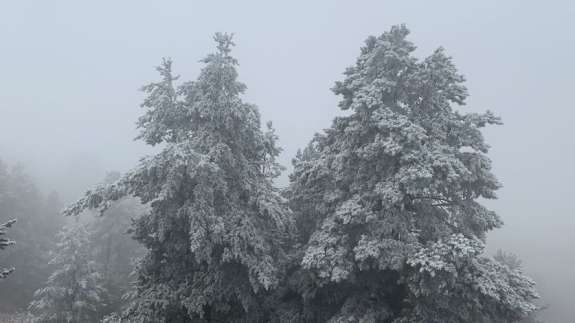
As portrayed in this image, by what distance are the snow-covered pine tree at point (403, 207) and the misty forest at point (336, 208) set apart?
5 centimetres

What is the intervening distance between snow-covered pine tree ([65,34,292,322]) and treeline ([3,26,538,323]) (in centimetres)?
5

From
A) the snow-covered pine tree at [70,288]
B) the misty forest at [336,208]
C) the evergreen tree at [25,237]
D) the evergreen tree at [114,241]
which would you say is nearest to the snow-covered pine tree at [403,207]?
the misty forest at [336,208]

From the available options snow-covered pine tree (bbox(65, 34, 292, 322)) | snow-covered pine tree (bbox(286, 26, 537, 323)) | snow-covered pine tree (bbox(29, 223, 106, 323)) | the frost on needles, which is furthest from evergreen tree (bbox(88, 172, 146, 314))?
snow-covered pine tree (bbox(286, 26, 537, 323))

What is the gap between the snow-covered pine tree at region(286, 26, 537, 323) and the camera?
13898 mm

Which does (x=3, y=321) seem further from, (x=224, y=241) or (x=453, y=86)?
(x=453, y=86)

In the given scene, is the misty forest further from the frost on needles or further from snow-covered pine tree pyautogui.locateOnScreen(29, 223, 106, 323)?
snow-covered pine tree pyautogui.locateOnScreen(29, 223, 106, 323)

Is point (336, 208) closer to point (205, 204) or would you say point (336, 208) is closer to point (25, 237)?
point (205, 204)

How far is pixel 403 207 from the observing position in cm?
1491

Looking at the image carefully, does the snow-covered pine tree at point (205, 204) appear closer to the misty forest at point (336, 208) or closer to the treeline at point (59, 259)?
the misty forest at point (336, 208)

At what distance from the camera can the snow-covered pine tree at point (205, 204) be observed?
50.2 ft

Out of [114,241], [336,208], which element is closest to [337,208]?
[336,208]

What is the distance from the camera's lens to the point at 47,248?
150ft

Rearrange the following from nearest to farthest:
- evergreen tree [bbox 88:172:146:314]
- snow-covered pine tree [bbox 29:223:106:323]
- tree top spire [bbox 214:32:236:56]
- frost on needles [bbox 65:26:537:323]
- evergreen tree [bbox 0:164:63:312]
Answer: frost on needles [bbox 65:26:537:323] < tree top spire [bbox 214:32:236:56] < snow-covered pine tree [bbox 29:223:106:323] < evergreen tree [bbox 0:164:63:312] < evergreen tree [bbox 88:172:146:314]

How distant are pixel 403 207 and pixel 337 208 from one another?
7.01 feet
